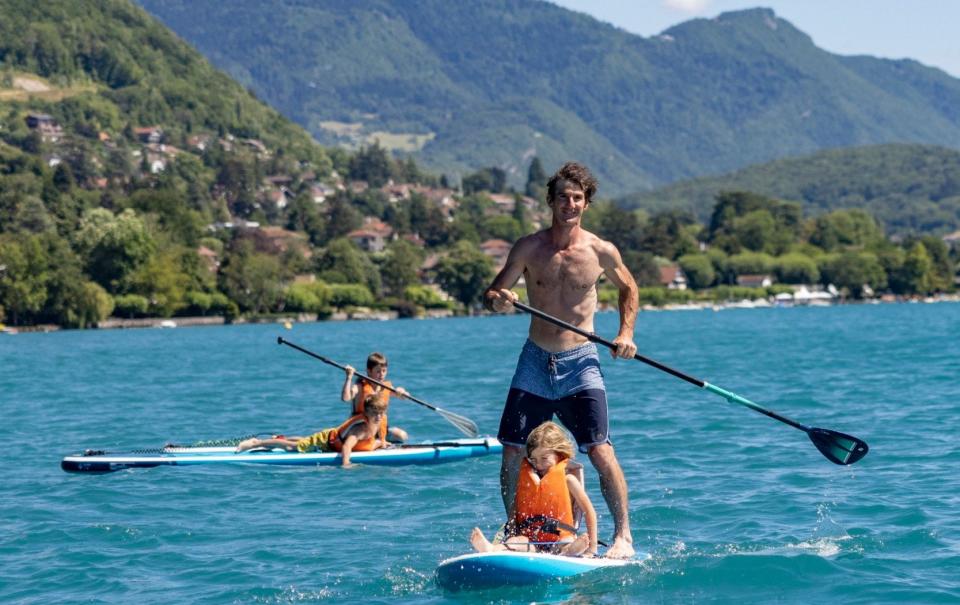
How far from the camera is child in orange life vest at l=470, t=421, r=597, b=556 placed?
38.4 feet

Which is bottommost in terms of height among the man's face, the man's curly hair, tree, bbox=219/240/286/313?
tree, bbox=219/240/286/313

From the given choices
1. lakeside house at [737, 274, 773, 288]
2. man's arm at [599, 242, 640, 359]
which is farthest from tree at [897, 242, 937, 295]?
man's arm at [599, 242, 640, 359]

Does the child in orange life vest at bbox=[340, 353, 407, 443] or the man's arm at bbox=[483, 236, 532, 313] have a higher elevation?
the man's arm at bbox=[483, 236, 532, 313]

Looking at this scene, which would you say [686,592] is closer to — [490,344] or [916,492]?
[916,492]

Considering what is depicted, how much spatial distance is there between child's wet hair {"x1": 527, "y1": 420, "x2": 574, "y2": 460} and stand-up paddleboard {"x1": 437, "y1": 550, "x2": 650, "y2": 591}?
79 centimetres

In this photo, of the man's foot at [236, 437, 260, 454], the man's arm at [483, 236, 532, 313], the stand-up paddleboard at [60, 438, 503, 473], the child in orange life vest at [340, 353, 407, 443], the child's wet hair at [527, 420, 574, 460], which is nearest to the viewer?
the man's arm at [483, 236, 532, 313]

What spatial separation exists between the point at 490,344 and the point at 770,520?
6114 centimetres

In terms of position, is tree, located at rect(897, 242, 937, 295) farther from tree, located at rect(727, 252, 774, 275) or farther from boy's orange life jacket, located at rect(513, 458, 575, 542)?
boy's orange life jacket, located at rect(513, 458, 575, 542)

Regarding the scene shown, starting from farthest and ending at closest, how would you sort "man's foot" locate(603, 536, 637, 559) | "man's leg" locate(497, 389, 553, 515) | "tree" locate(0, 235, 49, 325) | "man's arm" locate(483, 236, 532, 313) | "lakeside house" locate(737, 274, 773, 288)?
"lakeside house" locate(737, 274, 773, 288) < "tree" locate(0, 235, 49, 325) < "man's foot" locate(603, 536, 637, 559) < "man's leg" locate(497, 389, 553, 515) < "man's arm" locate(483, 236, 532, 313)

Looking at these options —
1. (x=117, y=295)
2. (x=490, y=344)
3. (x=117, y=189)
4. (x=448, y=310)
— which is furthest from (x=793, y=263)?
(x=490, y=344)

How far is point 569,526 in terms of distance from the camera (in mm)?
11945

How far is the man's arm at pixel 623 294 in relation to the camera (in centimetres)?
1186

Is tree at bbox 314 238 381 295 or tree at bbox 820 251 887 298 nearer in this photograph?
tree at bbox 314 238 381 295

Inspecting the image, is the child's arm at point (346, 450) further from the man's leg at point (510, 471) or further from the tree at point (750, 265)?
the tree at point (750, 265)
